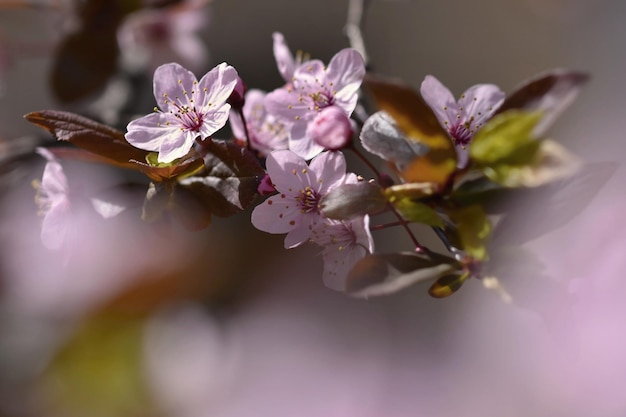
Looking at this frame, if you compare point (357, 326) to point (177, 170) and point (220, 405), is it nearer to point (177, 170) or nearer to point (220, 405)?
point (220, 405)

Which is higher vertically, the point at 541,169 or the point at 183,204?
the point at 541,169

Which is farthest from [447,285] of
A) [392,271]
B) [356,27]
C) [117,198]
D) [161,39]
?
[161,39]

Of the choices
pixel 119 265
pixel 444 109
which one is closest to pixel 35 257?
pixel 119 265

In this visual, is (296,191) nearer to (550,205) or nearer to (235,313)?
(550,205)

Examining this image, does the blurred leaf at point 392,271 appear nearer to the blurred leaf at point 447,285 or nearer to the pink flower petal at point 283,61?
the blurred leaf at point 447,285

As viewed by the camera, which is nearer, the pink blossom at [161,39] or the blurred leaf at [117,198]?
the blurred leaf at [117,198]

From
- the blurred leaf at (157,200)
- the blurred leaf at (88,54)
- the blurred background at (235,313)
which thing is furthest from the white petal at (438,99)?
the blurred leaf at (88,54)

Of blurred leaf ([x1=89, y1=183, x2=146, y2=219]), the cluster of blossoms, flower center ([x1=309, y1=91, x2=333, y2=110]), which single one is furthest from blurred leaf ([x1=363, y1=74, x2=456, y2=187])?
blurred leaf ([x1=89, y1=183, x2=146, y2=219])
